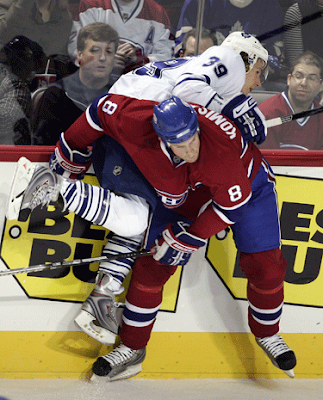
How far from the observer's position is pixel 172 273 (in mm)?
2010

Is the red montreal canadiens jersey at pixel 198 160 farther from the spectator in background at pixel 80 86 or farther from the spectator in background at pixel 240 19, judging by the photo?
the spectator in background at pixel 240 19

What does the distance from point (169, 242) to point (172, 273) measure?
222 millimetres

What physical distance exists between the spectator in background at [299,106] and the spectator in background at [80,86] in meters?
0.68

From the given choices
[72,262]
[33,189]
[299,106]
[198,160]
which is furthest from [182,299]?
[299,106]

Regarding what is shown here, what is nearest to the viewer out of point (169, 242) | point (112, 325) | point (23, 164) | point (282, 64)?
point (23, 164)

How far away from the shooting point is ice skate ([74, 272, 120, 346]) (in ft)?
6.38

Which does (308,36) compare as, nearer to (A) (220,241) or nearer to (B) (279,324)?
(A) (220,241)

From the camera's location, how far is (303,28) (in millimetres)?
2121

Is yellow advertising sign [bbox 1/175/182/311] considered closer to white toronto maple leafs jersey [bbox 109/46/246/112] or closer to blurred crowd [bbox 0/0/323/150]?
blurred crowd [bbox 0/0/323/150]

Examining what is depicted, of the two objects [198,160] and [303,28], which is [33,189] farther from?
[303,28]

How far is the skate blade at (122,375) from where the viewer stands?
207cm

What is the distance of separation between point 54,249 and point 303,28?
1406 millimetres

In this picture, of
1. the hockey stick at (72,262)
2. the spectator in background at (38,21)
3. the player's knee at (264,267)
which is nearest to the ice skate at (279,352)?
the player's knee at (264,267)

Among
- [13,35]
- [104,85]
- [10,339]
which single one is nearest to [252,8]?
[104,85]
